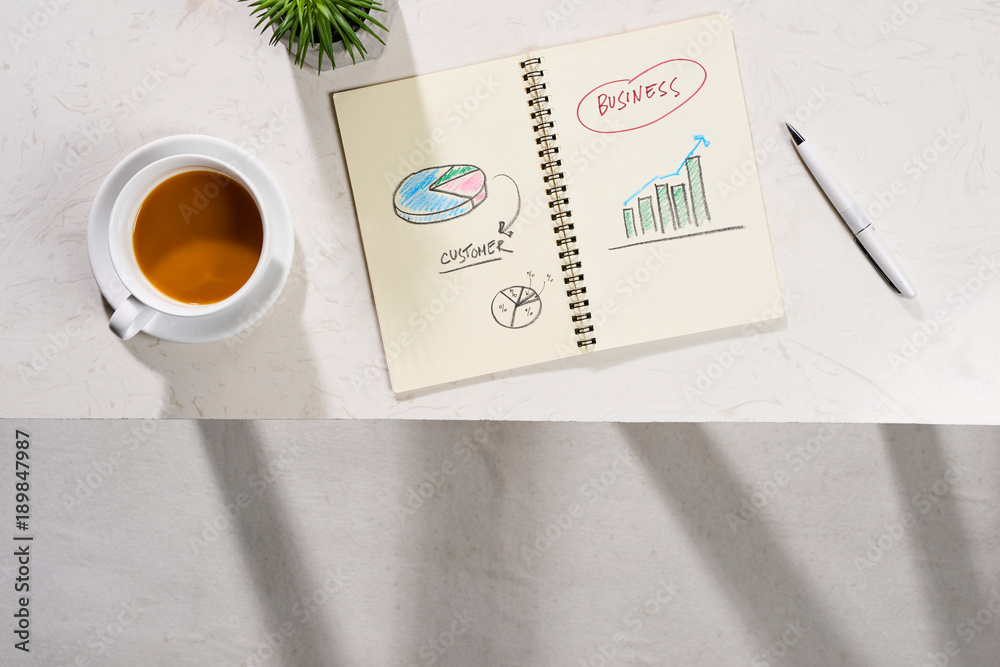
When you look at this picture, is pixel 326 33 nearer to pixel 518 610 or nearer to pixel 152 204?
pixel 152 204

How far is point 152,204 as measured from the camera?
34 cm

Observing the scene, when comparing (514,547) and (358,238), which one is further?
(514,547)

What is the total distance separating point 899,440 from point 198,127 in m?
0.64

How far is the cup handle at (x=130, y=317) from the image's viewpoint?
310 millimetres

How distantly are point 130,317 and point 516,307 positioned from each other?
0.81 ft

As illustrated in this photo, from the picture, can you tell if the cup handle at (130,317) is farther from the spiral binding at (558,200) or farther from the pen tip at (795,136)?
the pen tip at (795,136)

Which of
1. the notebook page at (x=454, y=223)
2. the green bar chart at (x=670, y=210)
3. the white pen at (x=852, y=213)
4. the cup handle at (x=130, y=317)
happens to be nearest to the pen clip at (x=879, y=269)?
the white pen at (x=852, y=213)

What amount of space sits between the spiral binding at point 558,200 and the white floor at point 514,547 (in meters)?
0.13

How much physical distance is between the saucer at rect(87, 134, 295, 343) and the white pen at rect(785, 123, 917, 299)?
37 centimetres

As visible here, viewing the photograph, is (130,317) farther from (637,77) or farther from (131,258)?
(637,77)

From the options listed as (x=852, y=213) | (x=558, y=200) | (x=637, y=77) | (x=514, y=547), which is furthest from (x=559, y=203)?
(x=514, y=547)

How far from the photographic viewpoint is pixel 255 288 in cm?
34

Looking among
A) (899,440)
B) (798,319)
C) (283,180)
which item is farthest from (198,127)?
(899,440)

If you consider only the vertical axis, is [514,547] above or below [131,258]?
below
